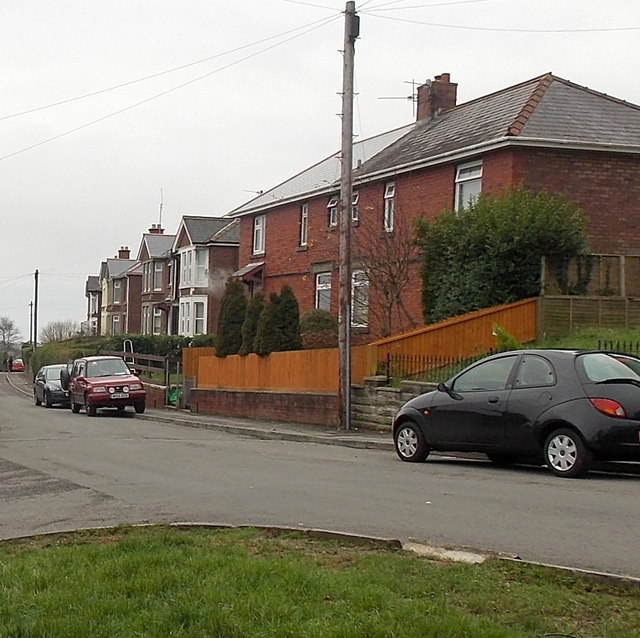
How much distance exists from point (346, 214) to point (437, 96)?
15.0 metres

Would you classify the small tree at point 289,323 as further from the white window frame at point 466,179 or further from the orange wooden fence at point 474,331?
the orange wooden fence at point 474,331

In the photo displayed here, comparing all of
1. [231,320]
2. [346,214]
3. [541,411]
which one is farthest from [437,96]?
[541,411]

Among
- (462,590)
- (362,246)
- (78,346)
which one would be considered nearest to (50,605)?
(462,590)

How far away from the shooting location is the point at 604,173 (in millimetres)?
27078

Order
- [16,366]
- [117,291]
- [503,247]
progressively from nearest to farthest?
[503,247]
[117,291]
[16,366]

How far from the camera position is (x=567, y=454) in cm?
1205

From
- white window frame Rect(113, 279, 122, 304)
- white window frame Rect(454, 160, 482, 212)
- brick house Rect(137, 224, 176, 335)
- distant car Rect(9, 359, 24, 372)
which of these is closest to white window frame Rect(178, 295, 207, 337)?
brick house Rect(137, 224, 176, 335)

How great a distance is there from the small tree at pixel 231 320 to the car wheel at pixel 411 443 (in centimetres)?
1621

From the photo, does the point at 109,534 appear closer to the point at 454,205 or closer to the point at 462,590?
the point at 462,590

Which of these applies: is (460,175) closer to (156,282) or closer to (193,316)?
(193,316)

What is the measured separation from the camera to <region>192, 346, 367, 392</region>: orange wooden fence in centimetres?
2383

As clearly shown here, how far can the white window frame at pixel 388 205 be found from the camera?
102 feet

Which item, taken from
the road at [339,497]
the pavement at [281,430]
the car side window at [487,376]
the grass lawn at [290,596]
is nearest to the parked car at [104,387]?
the pavement at [281,430]

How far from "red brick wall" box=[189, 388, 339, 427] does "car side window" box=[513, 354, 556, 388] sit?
389 inches
